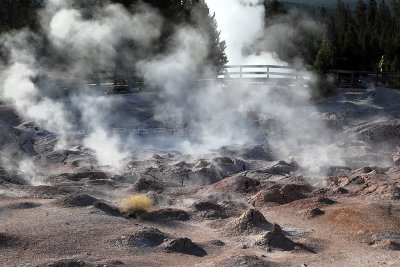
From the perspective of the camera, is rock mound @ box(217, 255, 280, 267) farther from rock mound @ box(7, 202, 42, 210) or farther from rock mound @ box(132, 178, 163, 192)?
rock mound @ box(132, 178, 163, 192)

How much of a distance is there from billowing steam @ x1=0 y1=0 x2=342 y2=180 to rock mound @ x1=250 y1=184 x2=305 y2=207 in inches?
101

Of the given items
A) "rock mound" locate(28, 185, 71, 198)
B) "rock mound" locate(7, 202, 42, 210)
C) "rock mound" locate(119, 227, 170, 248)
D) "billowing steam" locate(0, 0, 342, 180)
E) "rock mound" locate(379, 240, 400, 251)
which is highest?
"billowing steam" locate(0, 0, 342, 180)

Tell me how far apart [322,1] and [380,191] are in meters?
155

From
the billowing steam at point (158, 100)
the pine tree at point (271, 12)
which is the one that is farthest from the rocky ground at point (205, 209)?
the pine tree at point (271, 12)

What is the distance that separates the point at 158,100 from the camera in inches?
821

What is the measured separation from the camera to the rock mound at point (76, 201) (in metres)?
9.23

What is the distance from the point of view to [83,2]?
22.0 meters

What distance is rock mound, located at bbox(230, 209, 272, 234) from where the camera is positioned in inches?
329

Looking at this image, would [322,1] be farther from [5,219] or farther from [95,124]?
[5,219]

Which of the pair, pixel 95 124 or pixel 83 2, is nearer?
pixel 95 124

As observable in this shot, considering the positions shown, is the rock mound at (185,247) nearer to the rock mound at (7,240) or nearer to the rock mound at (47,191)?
the rock mound at (7,240)

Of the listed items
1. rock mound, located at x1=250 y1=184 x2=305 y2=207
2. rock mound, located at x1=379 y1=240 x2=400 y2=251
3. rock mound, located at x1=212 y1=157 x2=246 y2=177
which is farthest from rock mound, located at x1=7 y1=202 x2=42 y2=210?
rock mound, located at x1=379 y1=240 x2=400 y2=251

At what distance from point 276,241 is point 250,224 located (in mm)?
890

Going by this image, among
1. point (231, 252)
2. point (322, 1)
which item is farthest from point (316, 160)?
point (322, 1)
